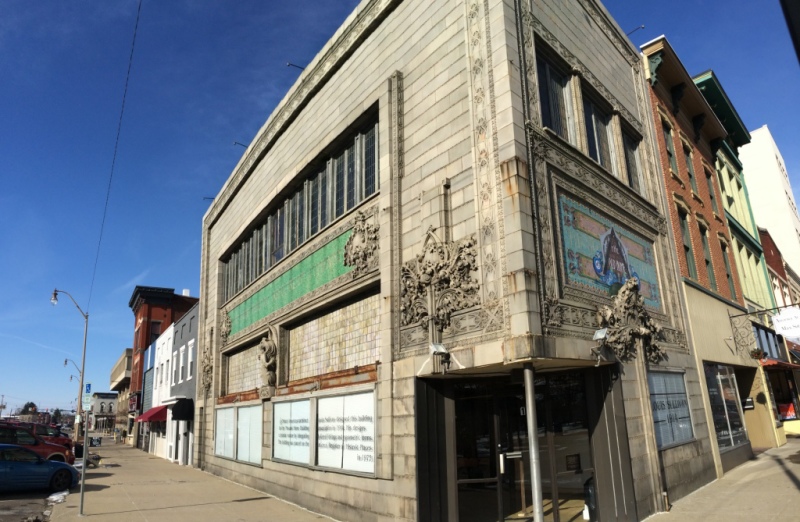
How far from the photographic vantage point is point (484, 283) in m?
9.91

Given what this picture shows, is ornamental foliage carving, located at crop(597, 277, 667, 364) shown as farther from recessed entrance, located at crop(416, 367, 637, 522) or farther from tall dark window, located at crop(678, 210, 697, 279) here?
tall dark window, located at crop(678, 210, 697, 279)

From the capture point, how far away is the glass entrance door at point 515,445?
35.9 feet

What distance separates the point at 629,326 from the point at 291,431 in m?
9.73

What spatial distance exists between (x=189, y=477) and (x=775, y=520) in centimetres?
1976

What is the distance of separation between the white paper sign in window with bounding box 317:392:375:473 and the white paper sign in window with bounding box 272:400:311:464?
2.96 feet

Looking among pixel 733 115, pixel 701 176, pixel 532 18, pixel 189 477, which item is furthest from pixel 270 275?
pixel 733 115

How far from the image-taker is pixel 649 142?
16531mm

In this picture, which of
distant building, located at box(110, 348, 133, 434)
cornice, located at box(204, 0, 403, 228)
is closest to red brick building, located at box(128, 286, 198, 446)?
distant building, located at box(110, 348, 133, 434)

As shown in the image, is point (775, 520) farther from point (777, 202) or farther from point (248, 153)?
point (777, 202)

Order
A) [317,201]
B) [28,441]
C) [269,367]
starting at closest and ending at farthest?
1. [317,201]
2. [269,367]
3. [28,441]

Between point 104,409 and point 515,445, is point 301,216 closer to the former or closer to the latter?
point 515,445

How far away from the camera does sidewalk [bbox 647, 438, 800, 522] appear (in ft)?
35.5

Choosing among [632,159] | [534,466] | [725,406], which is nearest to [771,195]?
[725,406]

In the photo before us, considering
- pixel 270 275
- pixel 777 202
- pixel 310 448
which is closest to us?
pixel 310 448
